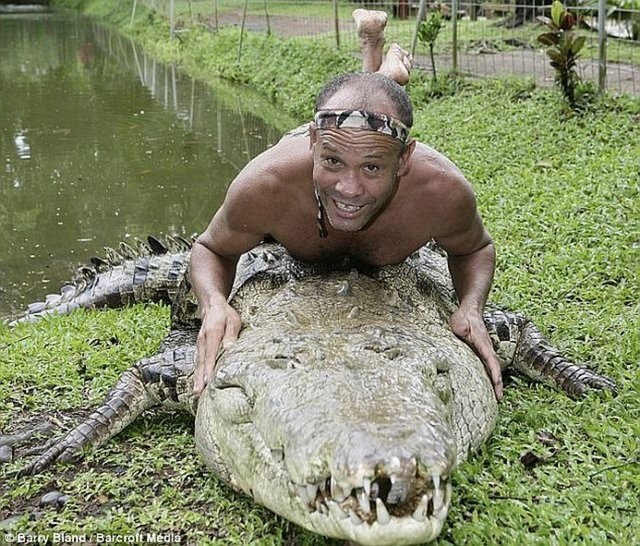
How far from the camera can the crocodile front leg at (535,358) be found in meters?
3.62

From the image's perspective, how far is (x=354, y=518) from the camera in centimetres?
202

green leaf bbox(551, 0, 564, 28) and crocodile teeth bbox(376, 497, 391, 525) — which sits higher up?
green leaf bbox(551, 0, 564, 28)

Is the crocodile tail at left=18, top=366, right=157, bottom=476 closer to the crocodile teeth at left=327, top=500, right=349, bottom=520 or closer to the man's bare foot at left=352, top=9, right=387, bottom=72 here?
the crocodile teeth at left=327, top=500, right=349, bottom=520

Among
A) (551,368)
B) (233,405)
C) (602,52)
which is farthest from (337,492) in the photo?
(602,52)

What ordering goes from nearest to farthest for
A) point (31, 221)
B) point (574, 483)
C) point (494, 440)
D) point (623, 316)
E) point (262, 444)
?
point (262, 444) → point (574, 483) → point (494, 440) → point (623, 316) → point (31, 221)

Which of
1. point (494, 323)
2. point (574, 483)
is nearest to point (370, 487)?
point (574, 483)

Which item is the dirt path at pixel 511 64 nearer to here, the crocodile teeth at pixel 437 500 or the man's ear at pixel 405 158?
the man's ear at pixel 405 158

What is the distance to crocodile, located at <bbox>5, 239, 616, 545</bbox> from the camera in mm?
2045

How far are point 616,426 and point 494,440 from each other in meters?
0.47

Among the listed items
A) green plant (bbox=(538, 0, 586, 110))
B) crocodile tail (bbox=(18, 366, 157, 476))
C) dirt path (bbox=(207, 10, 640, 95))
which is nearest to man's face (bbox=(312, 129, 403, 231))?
crocodile tail (bbox=(18, 366, 157, 476))

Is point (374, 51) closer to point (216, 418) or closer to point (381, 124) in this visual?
point (381, 124)

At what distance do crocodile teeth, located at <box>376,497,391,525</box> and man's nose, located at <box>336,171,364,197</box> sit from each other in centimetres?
115

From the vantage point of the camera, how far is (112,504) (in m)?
2.96

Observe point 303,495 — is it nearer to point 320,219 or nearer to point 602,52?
point 320,219
